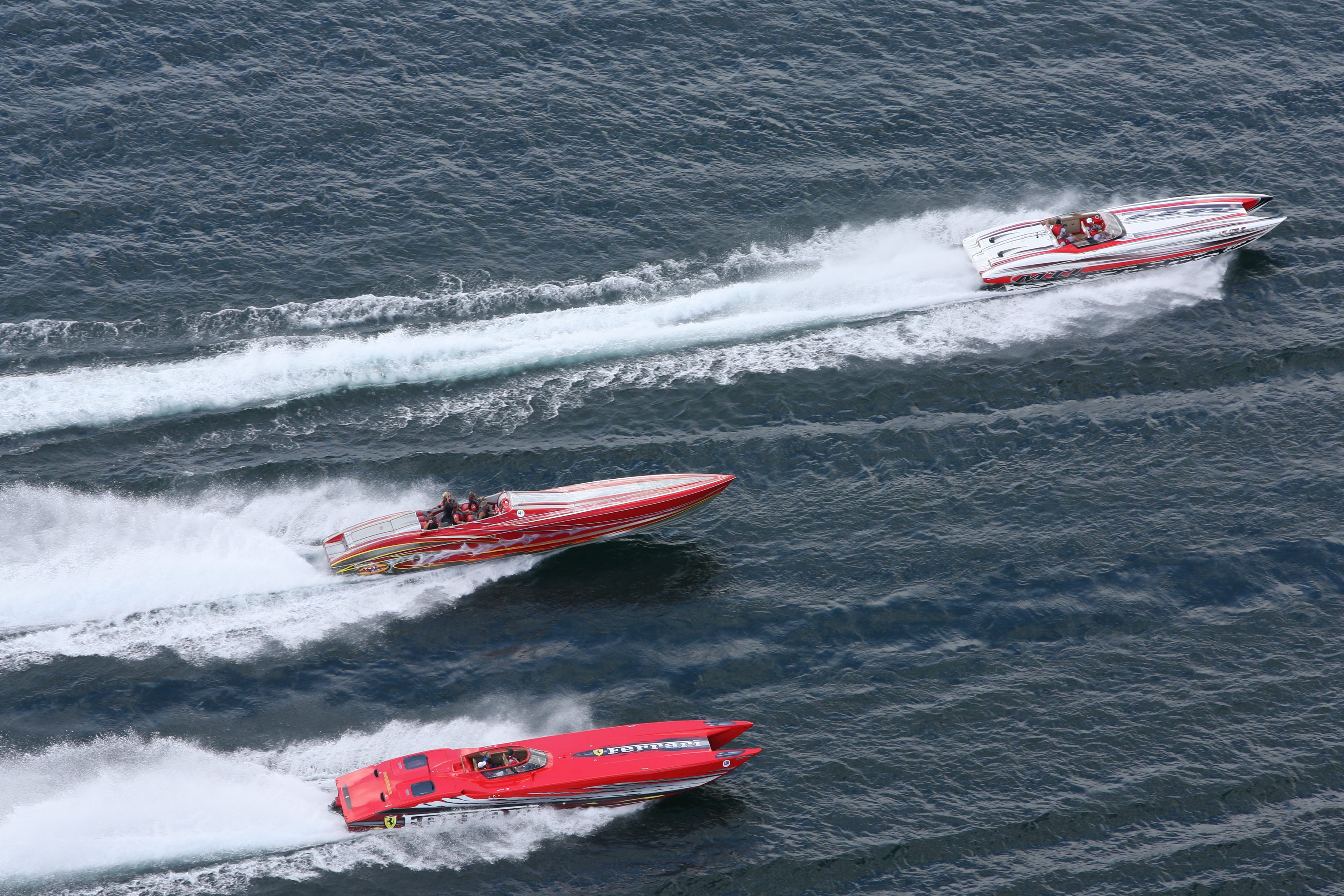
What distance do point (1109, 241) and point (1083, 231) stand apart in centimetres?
136

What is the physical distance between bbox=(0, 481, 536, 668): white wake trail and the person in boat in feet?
7.20

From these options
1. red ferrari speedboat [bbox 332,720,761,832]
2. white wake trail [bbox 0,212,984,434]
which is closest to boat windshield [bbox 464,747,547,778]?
red ferrari speedboat [bbox 332,720,761,832]

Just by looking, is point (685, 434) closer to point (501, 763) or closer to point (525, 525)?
point (525, 525)

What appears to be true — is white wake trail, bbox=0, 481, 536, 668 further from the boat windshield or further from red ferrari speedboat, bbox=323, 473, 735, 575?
the boat windshield

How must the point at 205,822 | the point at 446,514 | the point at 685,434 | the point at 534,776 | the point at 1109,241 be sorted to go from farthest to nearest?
Answer: the point at 1109,241, the point at 685,434, the point at 446,514, the point at 534,776, the point at 205,822

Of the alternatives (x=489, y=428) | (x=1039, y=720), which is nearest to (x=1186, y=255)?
(x=1039, y=720)

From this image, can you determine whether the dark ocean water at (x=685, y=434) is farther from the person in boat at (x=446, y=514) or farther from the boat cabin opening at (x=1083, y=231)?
the boat cabin opening at (x=1083, y=231)

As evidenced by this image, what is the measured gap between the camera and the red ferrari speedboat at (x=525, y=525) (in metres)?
45.4

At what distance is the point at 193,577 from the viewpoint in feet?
147

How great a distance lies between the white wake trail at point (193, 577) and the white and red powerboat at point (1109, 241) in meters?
28.3

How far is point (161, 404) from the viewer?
168ft

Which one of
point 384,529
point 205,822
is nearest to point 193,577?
point 384,529

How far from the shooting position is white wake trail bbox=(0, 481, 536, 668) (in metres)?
43.1

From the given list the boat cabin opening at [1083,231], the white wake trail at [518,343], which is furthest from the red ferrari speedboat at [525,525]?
the boat cabin opening at [1083,231]
